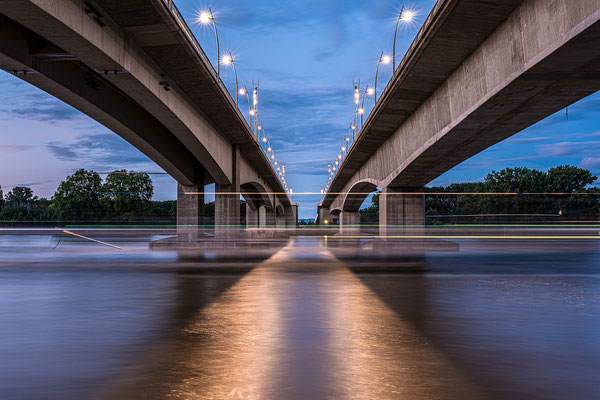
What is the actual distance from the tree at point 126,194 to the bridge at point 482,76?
5796cm

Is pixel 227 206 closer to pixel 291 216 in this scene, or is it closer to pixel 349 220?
pixel 349 220

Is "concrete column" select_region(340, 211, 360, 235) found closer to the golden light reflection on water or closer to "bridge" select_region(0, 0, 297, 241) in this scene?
"bridge" select_region(0, 0, 297, 241)

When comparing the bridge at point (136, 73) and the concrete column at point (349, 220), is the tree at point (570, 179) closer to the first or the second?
the concrete column at point (349, 220)

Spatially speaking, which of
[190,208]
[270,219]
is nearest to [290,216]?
[270,219]

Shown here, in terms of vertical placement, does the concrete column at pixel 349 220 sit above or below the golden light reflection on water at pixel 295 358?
above

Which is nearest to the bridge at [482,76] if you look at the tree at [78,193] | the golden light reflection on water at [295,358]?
the golden light reflection on water at [295,358]

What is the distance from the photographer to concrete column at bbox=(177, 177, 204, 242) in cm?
3569

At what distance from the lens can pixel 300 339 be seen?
679cm

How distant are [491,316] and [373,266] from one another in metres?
9.89

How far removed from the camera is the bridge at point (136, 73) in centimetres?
1350

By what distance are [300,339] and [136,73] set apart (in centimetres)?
1358

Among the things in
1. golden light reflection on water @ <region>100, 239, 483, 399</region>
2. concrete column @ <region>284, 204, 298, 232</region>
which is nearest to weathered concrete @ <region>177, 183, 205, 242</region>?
golden light reflection on water @ <region>100, 239, 483, 399</region>

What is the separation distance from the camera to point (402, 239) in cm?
2991

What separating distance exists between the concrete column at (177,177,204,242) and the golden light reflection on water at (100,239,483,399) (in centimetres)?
2647
